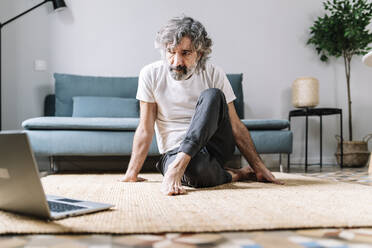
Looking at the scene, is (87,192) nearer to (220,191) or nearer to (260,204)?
(220,191)

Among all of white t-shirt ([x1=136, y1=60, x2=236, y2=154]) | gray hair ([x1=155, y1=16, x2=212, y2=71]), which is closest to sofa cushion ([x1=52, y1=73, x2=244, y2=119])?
white t-shirt ([x1=136, y1=60, x2=236, y2=154])

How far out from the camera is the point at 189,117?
1654 mm

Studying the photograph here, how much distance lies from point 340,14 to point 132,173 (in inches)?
108

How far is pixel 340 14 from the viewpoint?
345 centimetres

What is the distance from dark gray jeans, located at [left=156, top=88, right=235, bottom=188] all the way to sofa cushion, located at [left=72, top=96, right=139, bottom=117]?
1332 mm

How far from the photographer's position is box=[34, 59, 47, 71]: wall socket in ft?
11.1

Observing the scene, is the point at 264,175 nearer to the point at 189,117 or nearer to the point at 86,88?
the point at 189,117

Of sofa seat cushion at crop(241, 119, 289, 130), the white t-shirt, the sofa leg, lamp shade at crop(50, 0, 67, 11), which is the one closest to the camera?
the white t-shirt

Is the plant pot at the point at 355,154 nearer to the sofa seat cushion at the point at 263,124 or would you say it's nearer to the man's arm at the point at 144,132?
the sofa seat cushion at the point at 263,124

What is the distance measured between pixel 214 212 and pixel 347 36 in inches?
119

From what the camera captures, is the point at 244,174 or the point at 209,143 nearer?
→ the point at 209,143

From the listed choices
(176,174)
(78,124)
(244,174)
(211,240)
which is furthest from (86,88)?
(211,240)

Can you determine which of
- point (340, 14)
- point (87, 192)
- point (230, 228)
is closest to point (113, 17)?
point (340, 14)

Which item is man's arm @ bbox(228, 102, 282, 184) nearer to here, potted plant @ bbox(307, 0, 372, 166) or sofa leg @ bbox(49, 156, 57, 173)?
sofa leg @ bbox(49, 156, 57, 173)
